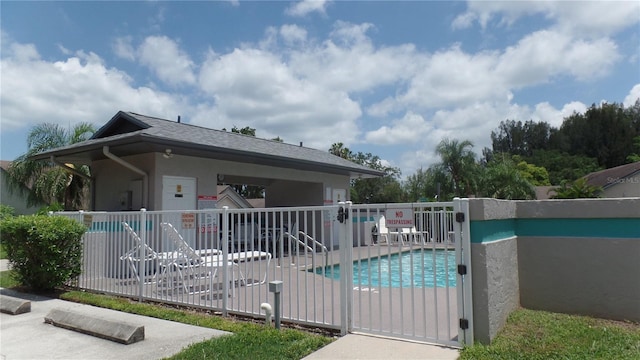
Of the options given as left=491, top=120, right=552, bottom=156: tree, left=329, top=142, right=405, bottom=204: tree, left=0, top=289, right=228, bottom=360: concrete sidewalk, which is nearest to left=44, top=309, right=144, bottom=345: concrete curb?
left=0, top=289, right=228, bottom=360: concrete sidewalk

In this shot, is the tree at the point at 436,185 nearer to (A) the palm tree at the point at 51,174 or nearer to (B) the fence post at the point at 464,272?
(A) the palm tree at the point at 51,174

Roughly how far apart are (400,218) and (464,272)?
94 centimetres

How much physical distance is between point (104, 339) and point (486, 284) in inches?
188

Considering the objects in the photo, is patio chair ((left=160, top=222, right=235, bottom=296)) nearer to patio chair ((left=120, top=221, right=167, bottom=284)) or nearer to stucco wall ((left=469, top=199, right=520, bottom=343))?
patio chair ((left=120, top=221, right=167, bottom=284))

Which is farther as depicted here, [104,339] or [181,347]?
[104,339]

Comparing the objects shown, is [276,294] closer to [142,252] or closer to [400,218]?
[400,218]

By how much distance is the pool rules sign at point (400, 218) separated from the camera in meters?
5.13

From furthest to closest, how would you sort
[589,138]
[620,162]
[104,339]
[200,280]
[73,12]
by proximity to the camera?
[589,138]
[620,162]
[73,12]
[200,280]
[104,339]

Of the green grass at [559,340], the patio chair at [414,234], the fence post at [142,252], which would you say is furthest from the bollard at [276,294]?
the fence post at [142,252]

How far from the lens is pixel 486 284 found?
4836 millimetres

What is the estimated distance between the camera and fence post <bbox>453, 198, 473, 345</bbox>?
4.83 metres

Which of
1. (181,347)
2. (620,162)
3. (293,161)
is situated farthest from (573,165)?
(181,347)

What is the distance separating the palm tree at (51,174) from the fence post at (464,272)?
64.3 ft

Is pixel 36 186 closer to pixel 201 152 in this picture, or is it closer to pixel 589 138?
pixel 201 152
